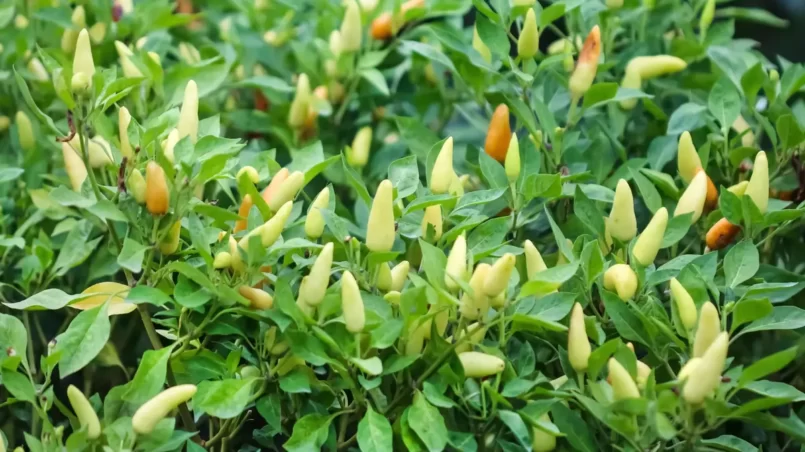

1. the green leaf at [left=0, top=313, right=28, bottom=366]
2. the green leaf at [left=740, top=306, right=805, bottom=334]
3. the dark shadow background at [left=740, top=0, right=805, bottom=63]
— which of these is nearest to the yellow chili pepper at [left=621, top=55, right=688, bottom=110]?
the green leaf at [left=740, top=306, right=805, bottom=334]

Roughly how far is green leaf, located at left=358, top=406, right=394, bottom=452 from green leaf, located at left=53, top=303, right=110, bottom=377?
0.21m

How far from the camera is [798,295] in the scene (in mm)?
958

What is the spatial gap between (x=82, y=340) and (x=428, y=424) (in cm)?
28

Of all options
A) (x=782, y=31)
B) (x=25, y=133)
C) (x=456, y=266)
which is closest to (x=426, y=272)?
(x=456, y=266)

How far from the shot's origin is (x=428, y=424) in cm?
67

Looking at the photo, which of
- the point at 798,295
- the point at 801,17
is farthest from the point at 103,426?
the point at 801,17

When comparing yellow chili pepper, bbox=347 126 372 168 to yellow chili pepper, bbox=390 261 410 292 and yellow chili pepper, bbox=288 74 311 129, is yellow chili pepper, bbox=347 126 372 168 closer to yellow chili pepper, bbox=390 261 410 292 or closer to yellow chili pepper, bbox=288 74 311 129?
yellow chili pepper, bbox=288 74 311 129

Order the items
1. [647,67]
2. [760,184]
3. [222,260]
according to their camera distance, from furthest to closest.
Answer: [647,67], [760,184], [222,260]

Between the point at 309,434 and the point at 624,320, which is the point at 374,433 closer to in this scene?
the point at 309,434

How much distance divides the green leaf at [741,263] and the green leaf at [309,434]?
0.36 meters

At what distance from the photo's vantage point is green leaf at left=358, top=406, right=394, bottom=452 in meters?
0.67

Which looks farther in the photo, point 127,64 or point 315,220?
point 127,64

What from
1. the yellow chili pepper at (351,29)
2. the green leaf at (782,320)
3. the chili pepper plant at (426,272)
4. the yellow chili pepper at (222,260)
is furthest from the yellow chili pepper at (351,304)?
the yellow chili pepper at (351,29)

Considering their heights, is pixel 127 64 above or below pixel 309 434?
above
